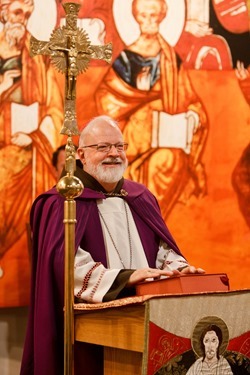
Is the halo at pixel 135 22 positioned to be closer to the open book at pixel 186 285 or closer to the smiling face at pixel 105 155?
the smiling face at pixel 105 155

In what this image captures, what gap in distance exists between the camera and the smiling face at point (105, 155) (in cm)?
515

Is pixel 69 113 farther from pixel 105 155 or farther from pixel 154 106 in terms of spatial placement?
pixel 154 106

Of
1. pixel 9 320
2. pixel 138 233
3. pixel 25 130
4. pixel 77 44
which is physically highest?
pixel 77 44

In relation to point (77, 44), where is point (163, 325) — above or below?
below

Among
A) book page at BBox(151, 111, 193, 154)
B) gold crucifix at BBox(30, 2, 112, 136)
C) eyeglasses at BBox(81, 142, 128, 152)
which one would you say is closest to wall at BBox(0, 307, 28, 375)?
book page at BBox(151, 111, 193, 154)

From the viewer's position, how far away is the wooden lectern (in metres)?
3.98

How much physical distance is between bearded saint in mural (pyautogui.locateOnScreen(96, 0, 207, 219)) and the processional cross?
294 centimetres

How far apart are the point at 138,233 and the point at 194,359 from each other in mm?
1476

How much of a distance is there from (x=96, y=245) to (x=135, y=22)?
3.11 meters

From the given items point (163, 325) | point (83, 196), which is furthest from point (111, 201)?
point (163, 325)

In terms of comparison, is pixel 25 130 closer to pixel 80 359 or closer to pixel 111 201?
pixel 111 201

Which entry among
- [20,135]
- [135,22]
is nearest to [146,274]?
[20,135]

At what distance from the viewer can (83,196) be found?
5234mm

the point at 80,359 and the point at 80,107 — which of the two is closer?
the point at 80,359
